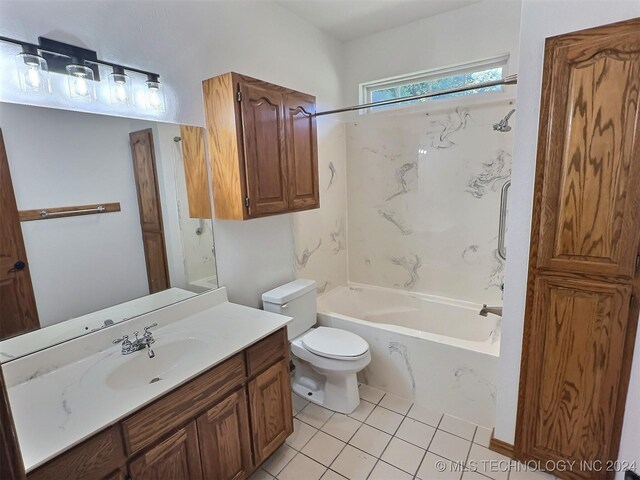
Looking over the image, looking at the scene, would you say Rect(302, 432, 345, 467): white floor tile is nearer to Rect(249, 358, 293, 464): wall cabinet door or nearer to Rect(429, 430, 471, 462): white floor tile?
Rect(249, 358, 293, 464): wall cabinet door

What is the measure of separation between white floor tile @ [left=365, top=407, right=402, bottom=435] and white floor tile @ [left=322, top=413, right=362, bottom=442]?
0.10 m

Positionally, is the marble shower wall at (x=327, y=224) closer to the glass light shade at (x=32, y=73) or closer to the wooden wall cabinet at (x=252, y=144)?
the wooden wall cabinet at (x=252, y=144)

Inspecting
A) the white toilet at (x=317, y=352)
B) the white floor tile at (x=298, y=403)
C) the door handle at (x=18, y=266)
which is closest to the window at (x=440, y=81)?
the white toilet at (x=317, y=352)

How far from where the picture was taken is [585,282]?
1.46 m

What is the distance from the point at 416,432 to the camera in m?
1.99

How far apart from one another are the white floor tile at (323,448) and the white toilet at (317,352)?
0.24 meters

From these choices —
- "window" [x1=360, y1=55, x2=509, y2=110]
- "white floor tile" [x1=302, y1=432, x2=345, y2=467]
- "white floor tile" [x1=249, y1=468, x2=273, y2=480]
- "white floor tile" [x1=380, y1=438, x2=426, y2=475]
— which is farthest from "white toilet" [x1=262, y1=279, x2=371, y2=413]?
"window" [x1=360, y1=55, x2=509, y2=110]

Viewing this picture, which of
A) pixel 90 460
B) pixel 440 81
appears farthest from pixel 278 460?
pixel 440 81

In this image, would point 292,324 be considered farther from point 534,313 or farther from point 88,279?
point 534,313

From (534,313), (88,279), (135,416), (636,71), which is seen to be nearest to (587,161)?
(636,71)

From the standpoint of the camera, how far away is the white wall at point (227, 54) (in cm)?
135

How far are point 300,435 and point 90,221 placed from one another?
164 centimetres

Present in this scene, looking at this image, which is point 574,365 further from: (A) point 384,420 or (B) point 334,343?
(B) point 334,343

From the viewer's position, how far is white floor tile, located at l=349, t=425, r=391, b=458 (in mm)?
1873
